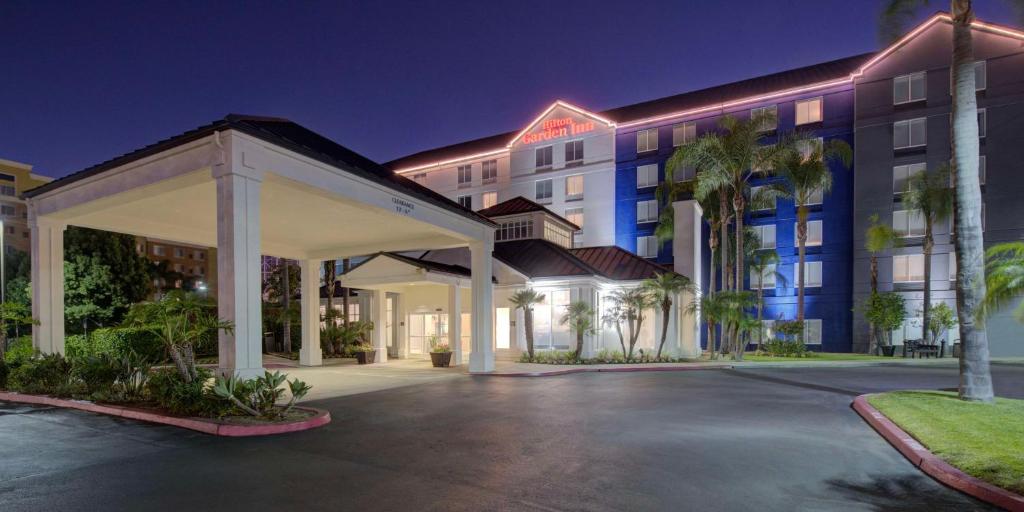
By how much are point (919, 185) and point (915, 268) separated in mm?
5812

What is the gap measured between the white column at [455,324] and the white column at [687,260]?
11.1 m

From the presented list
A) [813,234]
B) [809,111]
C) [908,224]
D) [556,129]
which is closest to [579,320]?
[813,234]

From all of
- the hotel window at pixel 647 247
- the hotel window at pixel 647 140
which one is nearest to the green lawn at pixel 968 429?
the hotel window at pixel 647 247

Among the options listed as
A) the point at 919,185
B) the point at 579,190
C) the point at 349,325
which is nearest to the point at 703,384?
the point at 349,325

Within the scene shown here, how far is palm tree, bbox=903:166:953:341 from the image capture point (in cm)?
2914

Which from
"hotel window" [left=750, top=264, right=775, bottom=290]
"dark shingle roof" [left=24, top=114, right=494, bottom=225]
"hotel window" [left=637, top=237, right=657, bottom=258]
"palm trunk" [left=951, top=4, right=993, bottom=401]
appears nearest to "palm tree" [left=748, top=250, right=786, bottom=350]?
"hotel window" [left=750, top=264, right=775, bottom=290]

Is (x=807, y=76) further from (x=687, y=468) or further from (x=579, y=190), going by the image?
(x=687, y=468)

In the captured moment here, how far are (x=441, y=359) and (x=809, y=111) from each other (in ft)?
99.2

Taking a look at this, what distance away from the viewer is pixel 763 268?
35.7 meters

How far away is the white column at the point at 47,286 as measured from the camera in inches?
581

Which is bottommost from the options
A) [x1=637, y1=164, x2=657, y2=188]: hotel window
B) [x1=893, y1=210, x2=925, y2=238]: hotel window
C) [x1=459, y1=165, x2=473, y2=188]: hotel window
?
[x1=893, y1=210, x2=925, y2=238]: hotel window

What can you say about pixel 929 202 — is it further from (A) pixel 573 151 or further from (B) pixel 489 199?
(B) pixel 489 199

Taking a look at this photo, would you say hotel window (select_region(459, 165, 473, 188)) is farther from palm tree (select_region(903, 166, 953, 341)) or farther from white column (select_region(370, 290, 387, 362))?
palm tree (select_region(903, 166, 953, 341))

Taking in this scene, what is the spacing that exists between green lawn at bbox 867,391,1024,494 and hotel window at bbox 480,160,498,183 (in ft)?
123
